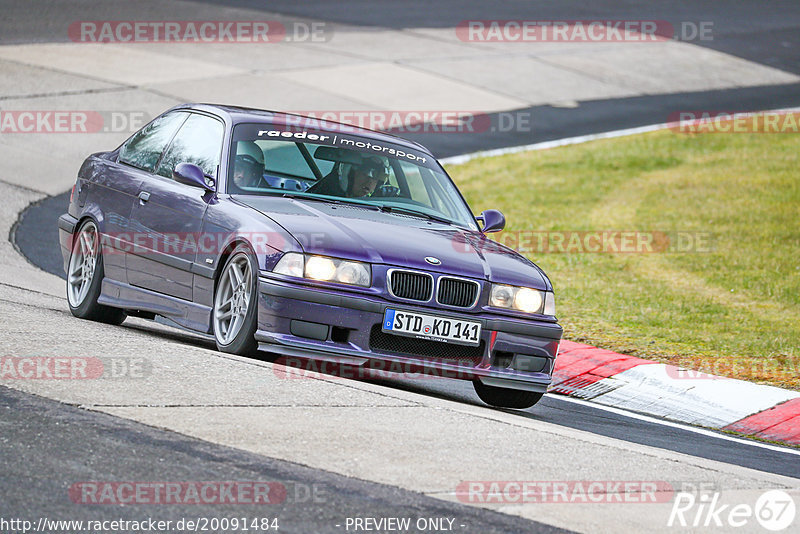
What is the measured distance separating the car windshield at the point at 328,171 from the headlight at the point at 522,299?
1095 mm

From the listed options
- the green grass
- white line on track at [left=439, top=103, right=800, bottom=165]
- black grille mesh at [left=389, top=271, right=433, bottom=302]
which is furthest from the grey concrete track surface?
the green grass

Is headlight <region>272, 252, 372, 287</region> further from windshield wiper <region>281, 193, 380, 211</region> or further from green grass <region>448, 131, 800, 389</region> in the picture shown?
green grass <region>448, 131, 800, 389</region>

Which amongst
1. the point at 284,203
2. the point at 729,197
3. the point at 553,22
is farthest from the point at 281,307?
the point at 553,22

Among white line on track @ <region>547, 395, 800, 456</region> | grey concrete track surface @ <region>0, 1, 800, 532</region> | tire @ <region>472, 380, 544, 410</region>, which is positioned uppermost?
grey concrete track surface @ <region>0, 1, 800, 532</region>

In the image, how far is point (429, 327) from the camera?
7633mm

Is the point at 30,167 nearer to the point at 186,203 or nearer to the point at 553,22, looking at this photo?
the point at 186,203

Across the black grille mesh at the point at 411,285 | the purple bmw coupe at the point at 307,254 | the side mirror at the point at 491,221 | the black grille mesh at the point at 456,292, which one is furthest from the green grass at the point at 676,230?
the black grille mesh at the point at 411,285

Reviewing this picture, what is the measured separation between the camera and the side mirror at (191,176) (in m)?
8.37

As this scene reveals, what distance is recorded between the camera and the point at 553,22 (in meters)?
33.2

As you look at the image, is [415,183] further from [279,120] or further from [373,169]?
[279,120]

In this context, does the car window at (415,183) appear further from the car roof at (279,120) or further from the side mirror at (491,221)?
the side mirror at (491,221)

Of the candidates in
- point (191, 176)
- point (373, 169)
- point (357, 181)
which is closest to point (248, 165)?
point (191, 176)

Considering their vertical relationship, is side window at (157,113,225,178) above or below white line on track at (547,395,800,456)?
above

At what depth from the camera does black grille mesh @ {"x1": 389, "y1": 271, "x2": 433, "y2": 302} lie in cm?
763
